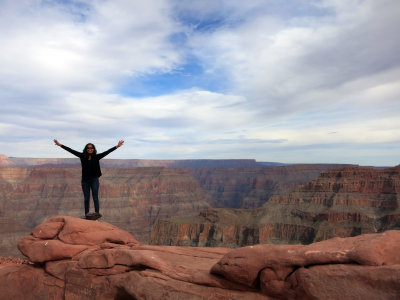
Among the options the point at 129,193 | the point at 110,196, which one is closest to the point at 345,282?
the point at 110,196

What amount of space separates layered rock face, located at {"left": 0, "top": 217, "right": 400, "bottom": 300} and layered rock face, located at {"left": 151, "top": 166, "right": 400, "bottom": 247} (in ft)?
199

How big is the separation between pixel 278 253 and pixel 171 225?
71.9 m

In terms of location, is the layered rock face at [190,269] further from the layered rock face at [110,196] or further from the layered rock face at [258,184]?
the layered rock face at [258,184]

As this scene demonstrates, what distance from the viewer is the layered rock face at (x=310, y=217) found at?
224 feet

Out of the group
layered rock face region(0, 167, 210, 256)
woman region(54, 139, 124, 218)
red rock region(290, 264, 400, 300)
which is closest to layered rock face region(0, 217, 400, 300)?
red rock region(290, 264, 400, 300)

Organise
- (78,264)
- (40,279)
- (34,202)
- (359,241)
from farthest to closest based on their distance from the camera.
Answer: (34,202), (40,279), (78,264), (359,241)

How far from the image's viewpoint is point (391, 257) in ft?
24.1

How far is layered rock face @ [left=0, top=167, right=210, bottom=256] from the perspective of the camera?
12281cm

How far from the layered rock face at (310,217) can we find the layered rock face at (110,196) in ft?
125

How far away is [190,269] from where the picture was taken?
9719 millimetres

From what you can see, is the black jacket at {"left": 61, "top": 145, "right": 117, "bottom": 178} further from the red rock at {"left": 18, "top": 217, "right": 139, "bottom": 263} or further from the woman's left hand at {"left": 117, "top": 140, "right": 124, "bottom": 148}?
the red rock at {"left": 18, "top": 217, "right": 139, "bottom": 263}

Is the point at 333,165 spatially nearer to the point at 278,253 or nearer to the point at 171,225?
the point at 171,225

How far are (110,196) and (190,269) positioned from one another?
435 feet

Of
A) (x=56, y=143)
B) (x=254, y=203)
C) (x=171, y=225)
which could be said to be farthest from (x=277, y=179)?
(x=56, y=143)
